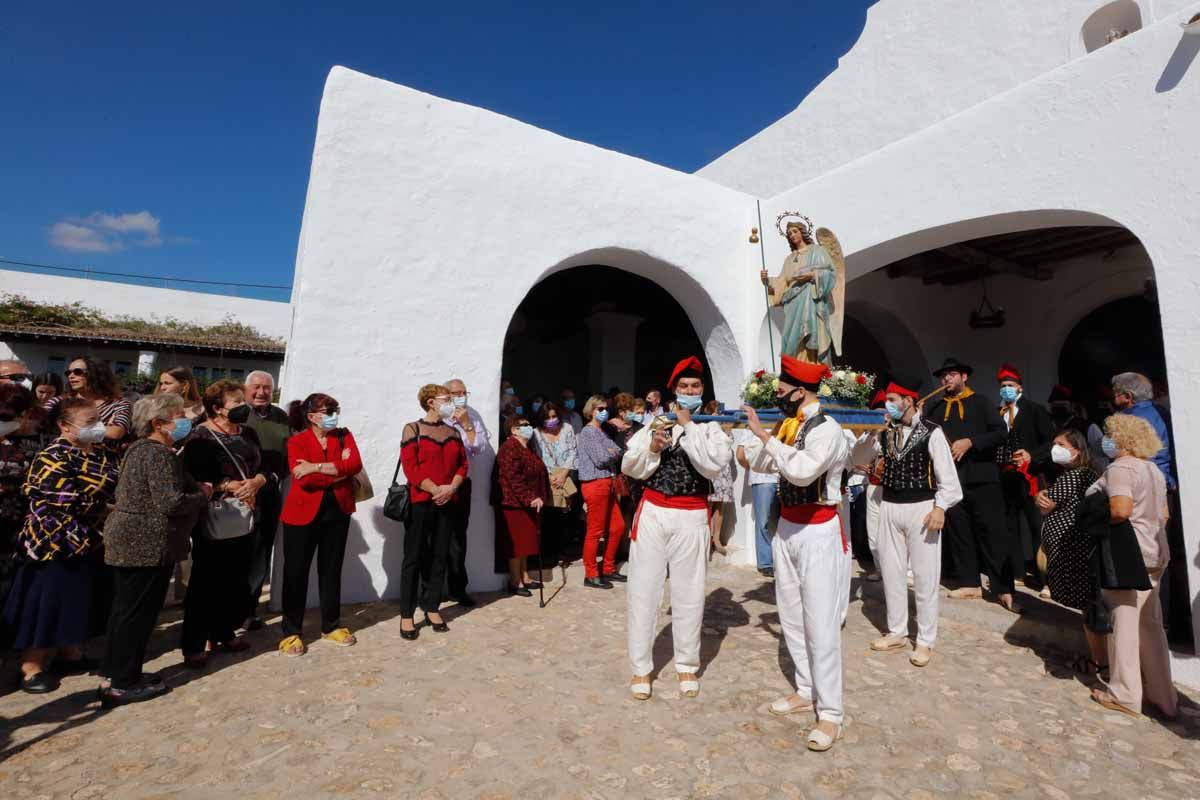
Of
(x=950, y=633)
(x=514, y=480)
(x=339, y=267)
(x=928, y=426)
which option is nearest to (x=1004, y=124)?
(x=928, y=426)

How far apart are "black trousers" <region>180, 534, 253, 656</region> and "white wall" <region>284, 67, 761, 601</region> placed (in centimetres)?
114

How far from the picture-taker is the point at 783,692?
11.4 feet

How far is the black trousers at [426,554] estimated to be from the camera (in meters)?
4.29

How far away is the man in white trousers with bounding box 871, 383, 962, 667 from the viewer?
389 cm

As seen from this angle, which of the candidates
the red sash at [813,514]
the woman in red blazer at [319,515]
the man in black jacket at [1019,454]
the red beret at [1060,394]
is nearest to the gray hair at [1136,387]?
the man in black jacket at [1019,454]

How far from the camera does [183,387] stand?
4445mm

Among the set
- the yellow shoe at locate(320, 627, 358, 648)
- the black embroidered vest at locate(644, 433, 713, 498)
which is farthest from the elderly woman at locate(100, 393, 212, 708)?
the black embroidered vest at locate(644, 433, 713, 498)

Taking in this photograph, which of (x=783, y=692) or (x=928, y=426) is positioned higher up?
(x=928, y=426)

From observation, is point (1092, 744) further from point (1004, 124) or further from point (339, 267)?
point (339, 267)

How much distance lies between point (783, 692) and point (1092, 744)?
1381mm

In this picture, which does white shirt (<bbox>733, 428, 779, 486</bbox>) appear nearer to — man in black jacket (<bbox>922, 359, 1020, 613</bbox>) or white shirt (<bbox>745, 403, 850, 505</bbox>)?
man in black jacket (<bbox>922, 359, 1020, 613</bbox>)

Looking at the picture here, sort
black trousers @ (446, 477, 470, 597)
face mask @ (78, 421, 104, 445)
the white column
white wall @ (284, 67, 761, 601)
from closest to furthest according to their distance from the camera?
face mask @ (78, 421, 104, 445), black trousers @ (446, 477, 470, 597), white wall @ (284, 67, 761, 601), the white column

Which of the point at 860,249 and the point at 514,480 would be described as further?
the point at 860,249

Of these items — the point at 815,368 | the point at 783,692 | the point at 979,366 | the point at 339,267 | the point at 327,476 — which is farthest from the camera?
the point at 979,366
